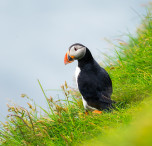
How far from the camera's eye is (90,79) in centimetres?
427

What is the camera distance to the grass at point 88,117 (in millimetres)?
3385

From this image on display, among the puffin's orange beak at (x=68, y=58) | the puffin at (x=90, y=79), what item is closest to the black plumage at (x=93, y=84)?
the puffin at (x=90, y=79)

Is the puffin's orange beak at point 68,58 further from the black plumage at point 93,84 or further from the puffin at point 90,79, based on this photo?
the black plumage at point 93,84

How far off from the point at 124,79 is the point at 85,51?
1556 mm

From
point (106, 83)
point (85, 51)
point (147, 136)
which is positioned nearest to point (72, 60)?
point (85, 51)

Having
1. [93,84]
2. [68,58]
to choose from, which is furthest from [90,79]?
[68,58]

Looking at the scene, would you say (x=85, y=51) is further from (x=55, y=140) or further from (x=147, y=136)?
(x=147, y=136)

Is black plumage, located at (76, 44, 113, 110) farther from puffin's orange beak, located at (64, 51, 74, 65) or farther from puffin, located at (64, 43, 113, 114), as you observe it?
puffin's orange beak, located at (64, 51, 74, 65)

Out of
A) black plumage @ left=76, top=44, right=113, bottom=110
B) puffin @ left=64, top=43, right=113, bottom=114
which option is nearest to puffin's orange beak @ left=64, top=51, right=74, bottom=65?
puffin @ left=64, top=43, right=113, bottom=114

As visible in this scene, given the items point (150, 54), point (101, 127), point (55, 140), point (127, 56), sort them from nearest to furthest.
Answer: point (101, 127) < point (55, 140) < point (150, 54) < point (127, 56)

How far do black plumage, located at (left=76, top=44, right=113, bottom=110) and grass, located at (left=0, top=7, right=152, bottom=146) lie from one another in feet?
0.78

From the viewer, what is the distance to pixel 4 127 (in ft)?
15.2

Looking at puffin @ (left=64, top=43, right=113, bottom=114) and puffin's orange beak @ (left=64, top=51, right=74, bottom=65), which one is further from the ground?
puffin's orange beak @ (left=64, top=51, right=74, bottom=65)

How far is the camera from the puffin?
4270 millimetres
